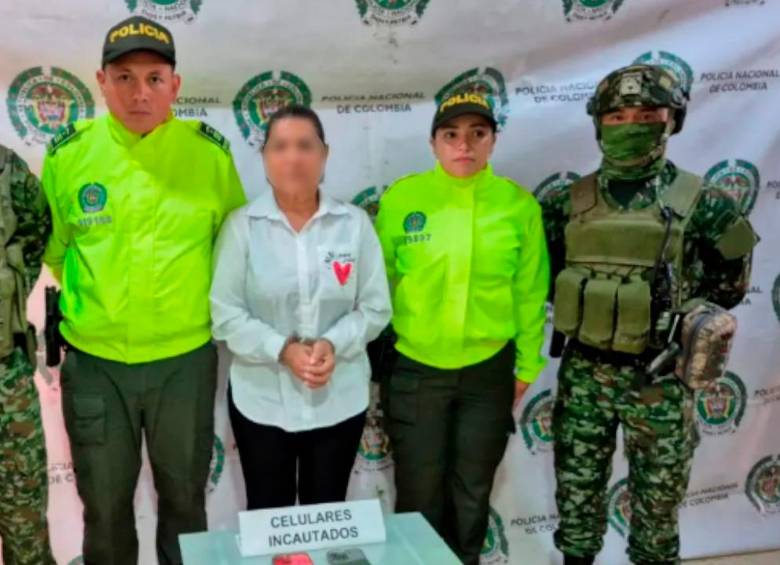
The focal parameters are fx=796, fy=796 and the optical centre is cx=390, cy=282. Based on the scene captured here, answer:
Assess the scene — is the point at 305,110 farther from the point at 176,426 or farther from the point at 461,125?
the point at 176,426

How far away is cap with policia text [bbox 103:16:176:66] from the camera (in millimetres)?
1831

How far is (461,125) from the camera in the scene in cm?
210

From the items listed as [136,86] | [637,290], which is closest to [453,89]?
[637,290]

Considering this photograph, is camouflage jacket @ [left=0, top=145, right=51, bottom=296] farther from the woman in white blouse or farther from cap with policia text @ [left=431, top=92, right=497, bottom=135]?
cap with policia text @ [left=431, top=92, right=497, bottom=135]

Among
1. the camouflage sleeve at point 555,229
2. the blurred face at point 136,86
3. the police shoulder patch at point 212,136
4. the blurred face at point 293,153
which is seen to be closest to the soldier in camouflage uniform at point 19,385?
the blurred face at point 136,86

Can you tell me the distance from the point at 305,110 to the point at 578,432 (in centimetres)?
111

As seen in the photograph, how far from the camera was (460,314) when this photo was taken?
2121 mm

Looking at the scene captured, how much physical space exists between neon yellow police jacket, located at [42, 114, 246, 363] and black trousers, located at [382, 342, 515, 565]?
600mm

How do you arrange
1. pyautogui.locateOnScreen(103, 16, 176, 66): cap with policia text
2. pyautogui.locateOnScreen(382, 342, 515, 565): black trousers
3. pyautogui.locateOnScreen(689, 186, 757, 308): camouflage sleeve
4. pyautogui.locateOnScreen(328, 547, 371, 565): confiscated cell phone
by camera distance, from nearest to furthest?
pyautogui.locateOnScreen(328, 547, 371, 565): confiscated cell phone, pyautogui.locateOnScreen(103, 16, 176, 66): cap with policia text, pyautogui.locateOnScreen(689, 186, 757, 308): camouflage sleeve, pyautogui.locateOnScreen(382, 342, 515, 565): black trousers

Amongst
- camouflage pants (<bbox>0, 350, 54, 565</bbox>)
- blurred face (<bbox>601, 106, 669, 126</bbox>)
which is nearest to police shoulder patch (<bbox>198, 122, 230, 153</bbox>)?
camouflage pants (<bbox>0, 350, 54, 565</bbox>)

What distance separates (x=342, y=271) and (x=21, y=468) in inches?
35.7

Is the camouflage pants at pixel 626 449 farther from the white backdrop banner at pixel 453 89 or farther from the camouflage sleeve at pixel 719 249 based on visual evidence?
the white backdrop banner at pixel 453 89

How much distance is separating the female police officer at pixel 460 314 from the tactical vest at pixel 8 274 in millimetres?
926

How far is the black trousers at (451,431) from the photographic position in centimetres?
218
